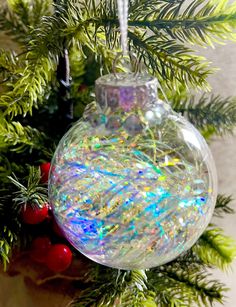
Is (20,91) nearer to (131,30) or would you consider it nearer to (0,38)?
(131,30)

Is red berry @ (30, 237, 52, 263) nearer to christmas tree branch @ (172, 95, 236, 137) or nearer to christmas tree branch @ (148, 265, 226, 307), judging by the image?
christmas tree branch @ (148, 265, 226, 307)

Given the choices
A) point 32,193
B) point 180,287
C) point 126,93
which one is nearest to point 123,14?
point 126,93

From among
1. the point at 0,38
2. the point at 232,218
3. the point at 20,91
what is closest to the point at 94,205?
the point at 20,91

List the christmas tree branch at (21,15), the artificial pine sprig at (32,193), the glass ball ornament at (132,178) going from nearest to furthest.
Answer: the glass ball ornament at (132,178), the artificial pine sprig at (32,193), the christmas tree branch at (21,15)

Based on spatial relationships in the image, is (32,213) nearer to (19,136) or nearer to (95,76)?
(19,136)

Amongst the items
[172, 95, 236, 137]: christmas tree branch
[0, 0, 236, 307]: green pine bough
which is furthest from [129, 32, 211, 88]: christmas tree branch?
[172, 95, 236, 137]: christmas tree branch

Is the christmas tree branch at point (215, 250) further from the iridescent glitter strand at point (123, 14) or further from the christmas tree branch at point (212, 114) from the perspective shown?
the iridescent glitter strand at point (123, 14)

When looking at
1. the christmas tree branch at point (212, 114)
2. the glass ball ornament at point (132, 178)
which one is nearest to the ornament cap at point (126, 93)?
the glass ball ornament at point (132, 178)
